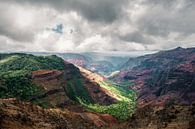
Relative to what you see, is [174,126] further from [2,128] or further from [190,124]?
[2,128]

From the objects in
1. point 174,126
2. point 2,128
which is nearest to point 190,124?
point 174,126

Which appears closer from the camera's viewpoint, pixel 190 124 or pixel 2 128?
pixel 190 124

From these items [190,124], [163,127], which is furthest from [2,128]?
[190,124]

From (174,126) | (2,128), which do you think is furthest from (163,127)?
(2,128)

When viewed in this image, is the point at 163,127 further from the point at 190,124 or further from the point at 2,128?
the point at 2,128
